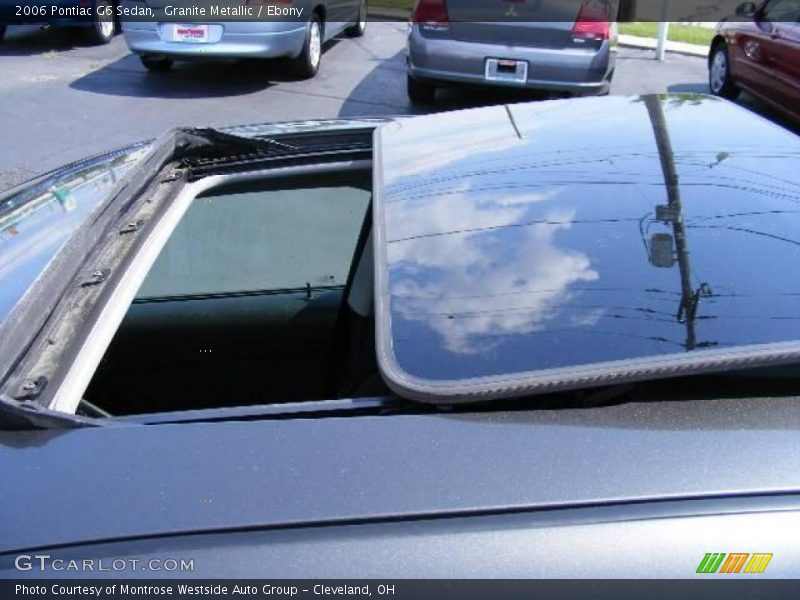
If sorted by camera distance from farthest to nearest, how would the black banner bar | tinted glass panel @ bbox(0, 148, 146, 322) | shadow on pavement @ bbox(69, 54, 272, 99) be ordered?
shadow on pavement @ bbox(69, 54, 272, 99)
tinted glass panel @ bbox(0, 148, 146, 322)
the black banner bar

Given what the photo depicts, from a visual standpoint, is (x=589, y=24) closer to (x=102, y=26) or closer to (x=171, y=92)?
(x=171, y=92)

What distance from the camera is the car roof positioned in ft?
4.21

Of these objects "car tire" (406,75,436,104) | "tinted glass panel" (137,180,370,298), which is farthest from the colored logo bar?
"car tire" (406,75,436,104)

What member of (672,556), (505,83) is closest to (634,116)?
(672,556)

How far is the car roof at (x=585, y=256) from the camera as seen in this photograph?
50.5 inches

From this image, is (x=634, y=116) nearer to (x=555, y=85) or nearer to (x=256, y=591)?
(x=256, y=591)

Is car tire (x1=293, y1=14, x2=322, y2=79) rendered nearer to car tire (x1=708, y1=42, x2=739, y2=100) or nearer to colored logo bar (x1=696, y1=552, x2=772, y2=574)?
car tire (x1=708, y1=42, x2=739, y2=100)

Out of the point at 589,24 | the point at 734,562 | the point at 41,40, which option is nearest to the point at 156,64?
the point at 41,40

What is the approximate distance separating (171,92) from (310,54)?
167cm

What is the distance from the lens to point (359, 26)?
11.9 metres

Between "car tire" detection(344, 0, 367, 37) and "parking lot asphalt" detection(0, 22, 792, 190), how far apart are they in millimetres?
367

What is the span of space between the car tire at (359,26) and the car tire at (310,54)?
88.9 inches

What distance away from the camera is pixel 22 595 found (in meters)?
1.12
